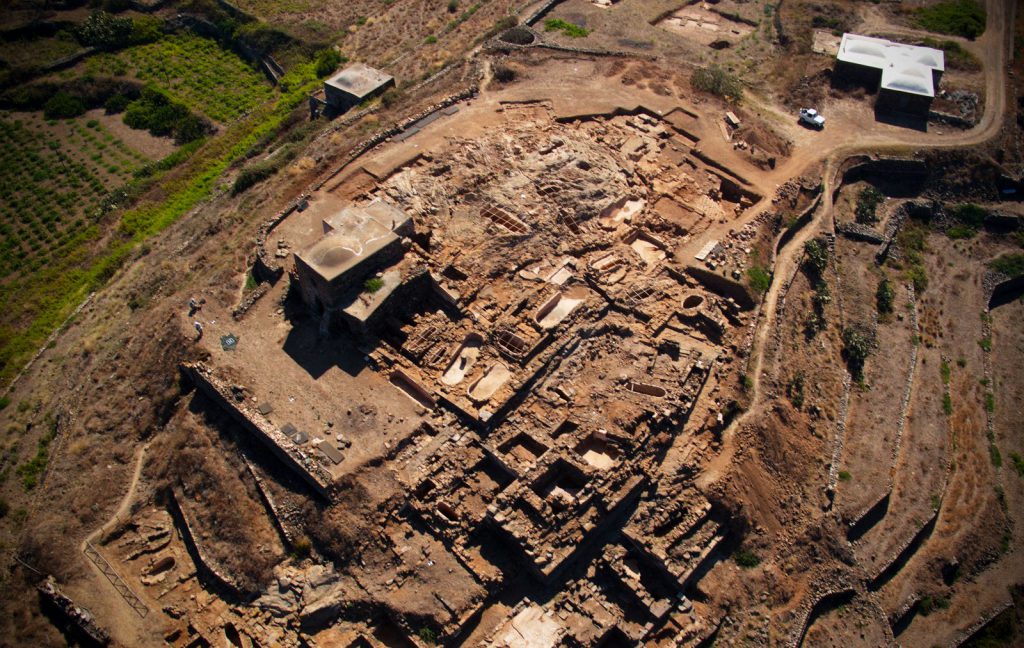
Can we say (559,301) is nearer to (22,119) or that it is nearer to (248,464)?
(248,464)

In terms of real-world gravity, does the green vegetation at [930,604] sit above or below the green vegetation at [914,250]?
below

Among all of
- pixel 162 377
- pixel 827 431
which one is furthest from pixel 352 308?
pixel 827 431

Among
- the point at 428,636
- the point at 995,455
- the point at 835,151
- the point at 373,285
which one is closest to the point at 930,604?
the point at 995,455

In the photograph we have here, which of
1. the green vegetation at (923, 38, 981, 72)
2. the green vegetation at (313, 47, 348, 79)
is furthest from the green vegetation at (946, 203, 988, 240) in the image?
the green vegetation at (313, 47, 348, 79)

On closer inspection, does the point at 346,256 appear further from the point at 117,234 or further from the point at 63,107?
the point at 63,107

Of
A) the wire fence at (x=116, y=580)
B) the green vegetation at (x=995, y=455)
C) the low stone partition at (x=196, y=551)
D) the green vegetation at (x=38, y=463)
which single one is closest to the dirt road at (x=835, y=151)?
the green vegetation at (x=995, y=455)

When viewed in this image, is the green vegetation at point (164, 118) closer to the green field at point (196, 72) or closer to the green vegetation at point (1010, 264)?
the green field at point (196, 72)

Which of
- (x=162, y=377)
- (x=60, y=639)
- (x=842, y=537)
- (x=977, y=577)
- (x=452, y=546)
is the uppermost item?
(x=162, y=377)
